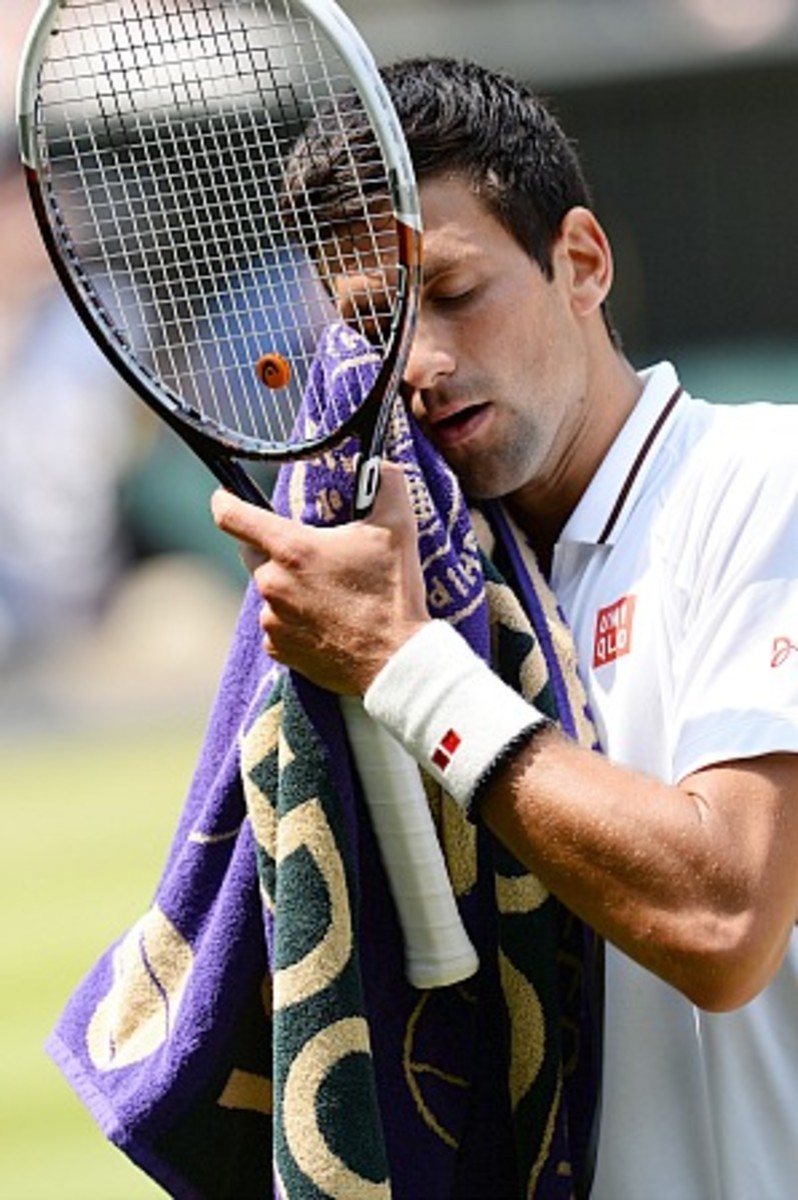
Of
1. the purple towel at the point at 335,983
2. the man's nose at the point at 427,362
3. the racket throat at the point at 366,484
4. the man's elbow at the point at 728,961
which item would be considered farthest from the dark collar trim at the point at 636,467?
the man's elbow at the point at 728,961

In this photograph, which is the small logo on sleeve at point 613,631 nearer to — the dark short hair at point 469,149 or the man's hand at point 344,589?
the man's hand at point 344,589

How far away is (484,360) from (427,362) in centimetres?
7

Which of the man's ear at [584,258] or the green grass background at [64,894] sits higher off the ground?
the man's ear at [584,258]

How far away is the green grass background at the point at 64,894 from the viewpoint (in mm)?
4914

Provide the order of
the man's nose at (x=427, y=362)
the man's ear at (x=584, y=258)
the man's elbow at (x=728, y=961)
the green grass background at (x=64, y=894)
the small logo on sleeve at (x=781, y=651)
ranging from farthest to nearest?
the green grass background at (x=64, y=894) → the man's ear at (x=584, y=258) → the man's nose at (x=427, y=362) → the small logo on sleeve at (x=781, y=651) → the man's elbow at (x=728, y=961)

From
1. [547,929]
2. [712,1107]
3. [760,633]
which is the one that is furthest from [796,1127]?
[760,633]

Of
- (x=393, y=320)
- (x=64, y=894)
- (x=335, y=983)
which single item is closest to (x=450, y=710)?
(x=335, y=983)

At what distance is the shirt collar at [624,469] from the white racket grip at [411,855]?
35 cm

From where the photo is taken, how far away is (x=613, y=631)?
2432 millimetres

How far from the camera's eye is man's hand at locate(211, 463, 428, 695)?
7.32 ft

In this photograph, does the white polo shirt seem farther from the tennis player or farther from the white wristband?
the white wristband

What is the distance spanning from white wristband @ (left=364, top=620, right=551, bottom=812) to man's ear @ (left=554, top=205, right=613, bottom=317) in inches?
24.4

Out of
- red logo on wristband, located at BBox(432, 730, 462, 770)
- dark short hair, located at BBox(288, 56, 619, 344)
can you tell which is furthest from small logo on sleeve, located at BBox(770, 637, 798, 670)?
dark short hair, located at BBox(288, 56, 619, 344)

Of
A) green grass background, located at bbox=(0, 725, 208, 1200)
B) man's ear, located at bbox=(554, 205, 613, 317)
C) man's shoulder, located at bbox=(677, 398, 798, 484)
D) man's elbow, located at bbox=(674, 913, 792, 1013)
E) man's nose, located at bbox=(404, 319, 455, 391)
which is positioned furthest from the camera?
green grass background, located at bbox=(0, 725, 208, 1200)
